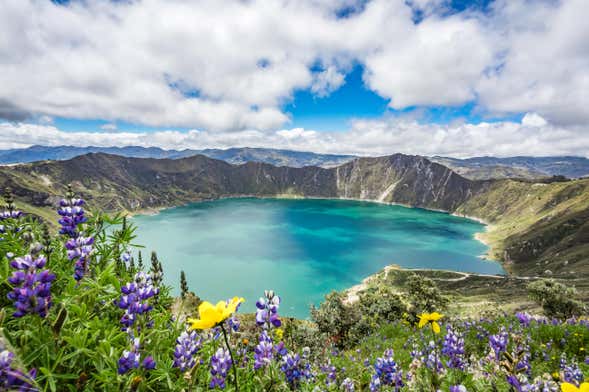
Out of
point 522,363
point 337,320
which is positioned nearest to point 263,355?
point 522,363

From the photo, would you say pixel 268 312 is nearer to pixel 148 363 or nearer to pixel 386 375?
pixel 148 363

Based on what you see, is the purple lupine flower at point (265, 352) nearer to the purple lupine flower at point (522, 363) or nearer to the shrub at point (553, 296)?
the purple lupine flower at point (522, 363)

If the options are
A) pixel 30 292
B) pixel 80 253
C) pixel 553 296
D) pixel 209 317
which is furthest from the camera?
pixel 553 296

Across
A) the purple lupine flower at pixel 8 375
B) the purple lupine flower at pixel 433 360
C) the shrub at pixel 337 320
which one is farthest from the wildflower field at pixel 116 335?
the shrub at pixel 337 320

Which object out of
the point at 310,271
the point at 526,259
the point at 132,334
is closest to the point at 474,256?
the point at 526,259

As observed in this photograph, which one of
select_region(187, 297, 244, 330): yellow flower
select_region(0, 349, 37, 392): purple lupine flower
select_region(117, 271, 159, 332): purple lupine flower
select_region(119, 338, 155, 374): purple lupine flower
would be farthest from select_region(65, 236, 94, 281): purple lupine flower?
select_region(0, 349, 37, 392): purple lupine flower

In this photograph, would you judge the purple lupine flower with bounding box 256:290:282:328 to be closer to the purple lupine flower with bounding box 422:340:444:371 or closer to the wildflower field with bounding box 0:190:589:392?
the wildflower field with bounding box 0:190:589:392
